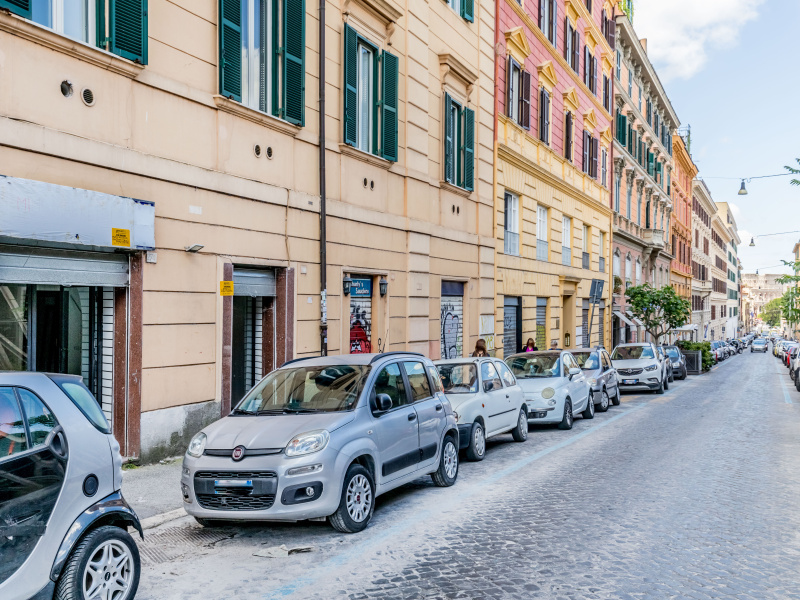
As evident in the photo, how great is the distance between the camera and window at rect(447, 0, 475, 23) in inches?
774

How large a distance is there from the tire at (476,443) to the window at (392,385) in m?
2.74

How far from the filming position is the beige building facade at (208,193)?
8.71 m

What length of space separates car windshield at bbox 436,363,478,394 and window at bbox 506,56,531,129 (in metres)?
13.7

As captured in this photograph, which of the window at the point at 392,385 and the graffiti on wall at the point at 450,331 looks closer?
the window at the point at 392,385

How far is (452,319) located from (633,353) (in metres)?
8.77

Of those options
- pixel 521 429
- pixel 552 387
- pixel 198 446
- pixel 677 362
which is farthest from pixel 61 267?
pixel 677 362

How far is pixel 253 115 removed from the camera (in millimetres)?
11812

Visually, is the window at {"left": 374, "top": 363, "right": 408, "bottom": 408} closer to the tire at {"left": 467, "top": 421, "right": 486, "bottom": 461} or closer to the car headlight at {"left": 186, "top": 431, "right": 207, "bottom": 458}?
the car headlight at {"left": 186, "top": 431, "right": 207, "bottom": 458}

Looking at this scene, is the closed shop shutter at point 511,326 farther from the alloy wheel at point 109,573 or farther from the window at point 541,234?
the alloy wheel at point 109,573

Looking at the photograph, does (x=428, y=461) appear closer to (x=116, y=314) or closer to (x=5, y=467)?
(x=116, y=314)

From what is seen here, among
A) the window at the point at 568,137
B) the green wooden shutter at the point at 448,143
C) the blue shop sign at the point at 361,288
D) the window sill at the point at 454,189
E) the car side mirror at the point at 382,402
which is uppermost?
the window at the point at 568,137

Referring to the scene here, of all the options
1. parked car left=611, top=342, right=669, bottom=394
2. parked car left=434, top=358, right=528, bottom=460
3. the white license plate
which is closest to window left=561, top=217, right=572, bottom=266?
parked car left=611, top=342, right=669, bottom=394

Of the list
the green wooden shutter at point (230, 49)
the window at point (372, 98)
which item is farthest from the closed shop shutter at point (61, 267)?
the window at point (372, 98)

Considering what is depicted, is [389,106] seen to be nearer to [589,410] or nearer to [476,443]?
[589,410]
